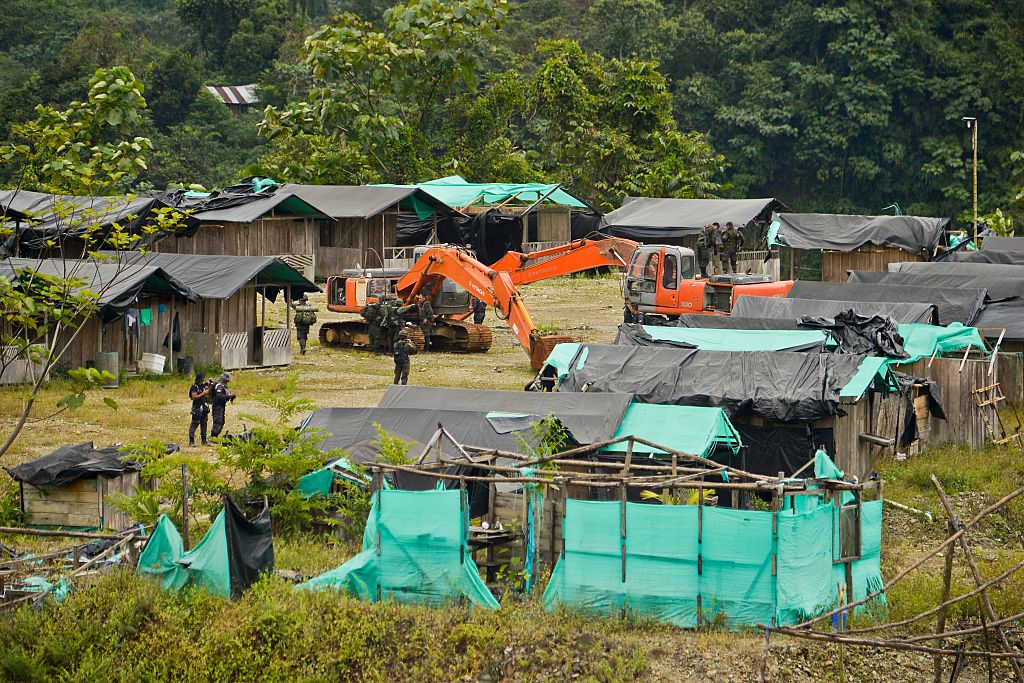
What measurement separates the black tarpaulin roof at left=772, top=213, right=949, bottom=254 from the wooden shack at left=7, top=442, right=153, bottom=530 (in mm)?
28781

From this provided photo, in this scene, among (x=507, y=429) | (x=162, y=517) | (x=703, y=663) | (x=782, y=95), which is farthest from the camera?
(x=782, y=95)

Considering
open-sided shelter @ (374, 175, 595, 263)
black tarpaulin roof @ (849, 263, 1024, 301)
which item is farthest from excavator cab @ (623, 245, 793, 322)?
open-sided shelter @ (374, 175, 595, 263)

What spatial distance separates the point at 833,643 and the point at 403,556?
449 centimetres

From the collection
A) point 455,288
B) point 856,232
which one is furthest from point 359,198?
point 856,232

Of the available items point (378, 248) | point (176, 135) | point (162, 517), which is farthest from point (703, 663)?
point (176, 135)

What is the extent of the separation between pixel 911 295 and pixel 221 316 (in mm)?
15164

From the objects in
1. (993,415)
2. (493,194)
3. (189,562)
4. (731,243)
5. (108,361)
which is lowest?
(189,562)

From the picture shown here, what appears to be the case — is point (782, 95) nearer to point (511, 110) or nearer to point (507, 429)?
point (511, 110)

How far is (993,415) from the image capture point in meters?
23.2

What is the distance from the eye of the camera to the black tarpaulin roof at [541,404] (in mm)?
18297

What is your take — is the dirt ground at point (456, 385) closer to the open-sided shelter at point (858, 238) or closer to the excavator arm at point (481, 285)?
the excavator arm at point (481, 285)

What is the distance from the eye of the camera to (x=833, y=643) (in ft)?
42.5

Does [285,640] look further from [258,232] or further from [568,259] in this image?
[258,232]

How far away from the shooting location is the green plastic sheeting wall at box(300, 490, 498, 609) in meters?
14.1
